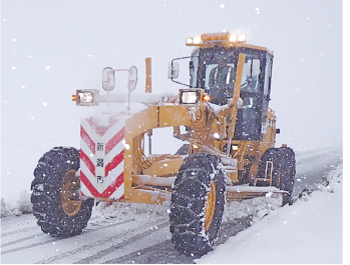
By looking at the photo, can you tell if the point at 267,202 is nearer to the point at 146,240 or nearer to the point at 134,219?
the point at 134,219

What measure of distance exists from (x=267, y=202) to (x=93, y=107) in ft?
11.4

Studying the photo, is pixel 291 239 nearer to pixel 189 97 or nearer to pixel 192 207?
pixel 192 207

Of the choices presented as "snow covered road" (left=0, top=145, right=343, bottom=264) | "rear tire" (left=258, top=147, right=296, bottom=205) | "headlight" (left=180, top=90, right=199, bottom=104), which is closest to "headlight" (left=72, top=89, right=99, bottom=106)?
"headlight" (left=180, top=90, right=199, bottom=104)

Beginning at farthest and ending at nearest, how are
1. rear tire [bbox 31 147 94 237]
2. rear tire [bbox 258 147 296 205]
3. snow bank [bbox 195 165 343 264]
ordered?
rear tire [bbox 258 147 296 205] < rear tire [bbox 31 147 94 237] < snow bank [bbox 195 165 343 264]

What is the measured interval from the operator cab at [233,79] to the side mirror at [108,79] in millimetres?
2415

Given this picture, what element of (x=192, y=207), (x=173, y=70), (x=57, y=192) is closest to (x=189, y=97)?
(x=192, y=207)

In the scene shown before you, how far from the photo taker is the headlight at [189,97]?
192 inches

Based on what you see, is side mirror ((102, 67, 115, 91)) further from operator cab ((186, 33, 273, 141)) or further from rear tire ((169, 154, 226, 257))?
operator cab ((186, 33, 273, 141))

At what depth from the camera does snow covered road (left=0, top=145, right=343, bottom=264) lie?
14.4ft

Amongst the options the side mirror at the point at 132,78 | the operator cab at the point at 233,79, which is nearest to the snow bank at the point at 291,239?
the operator cab at the point at 233,79

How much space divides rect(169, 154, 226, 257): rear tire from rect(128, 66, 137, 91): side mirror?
1115mm

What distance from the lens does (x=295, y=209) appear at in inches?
265

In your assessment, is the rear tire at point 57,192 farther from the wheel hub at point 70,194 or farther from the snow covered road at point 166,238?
the snow covered road at point 166,238

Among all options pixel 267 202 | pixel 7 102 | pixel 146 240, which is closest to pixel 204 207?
pixel 146 240
